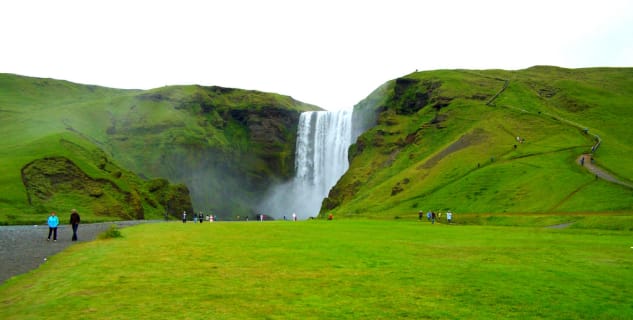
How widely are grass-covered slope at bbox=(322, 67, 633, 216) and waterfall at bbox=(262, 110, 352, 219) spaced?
10952 millimetres

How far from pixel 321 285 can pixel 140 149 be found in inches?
5581

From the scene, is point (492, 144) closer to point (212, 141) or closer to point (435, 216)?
point (435, 216)

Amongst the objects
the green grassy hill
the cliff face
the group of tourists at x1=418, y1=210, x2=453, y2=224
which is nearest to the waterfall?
the cliff face

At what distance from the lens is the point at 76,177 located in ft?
286

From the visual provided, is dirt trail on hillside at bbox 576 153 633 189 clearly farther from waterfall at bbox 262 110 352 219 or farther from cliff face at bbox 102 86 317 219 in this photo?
cliff face at bbox 102 86 317 219

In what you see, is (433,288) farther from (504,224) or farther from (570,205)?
(570,205)

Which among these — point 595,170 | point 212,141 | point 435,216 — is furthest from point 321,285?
point 212,141

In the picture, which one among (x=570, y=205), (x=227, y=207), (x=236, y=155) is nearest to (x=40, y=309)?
(x=570, y=205)

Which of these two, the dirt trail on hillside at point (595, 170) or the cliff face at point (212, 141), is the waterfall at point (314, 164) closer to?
the cliff face at point (212, 141)

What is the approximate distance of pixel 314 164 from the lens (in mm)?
145750

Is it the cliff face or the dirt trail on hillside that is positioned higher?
the cliff face

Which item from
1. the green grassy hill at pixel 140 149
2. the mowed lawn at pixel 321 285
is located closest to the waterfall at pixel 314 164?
the green grassy hill at pixel 140 149

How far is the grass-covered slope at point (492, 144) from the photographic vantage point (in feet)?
211

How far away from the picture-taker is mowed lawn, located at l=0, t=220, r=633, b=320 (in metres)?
11.9
